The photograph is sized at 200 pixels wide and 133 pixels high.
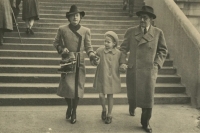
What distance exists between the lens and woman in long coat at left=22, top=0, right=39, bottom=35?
9445mm

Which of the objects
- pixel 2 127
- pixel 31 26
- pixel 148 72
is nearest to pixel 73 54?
pixel 148 72

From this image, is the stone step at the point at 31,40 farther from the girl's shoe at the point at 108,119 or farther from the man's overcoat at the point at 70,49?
the girl's shoe at the point at 108,119

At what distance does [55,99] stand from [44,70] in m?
1.19

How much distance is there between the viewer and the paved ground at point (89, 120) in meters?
5.48

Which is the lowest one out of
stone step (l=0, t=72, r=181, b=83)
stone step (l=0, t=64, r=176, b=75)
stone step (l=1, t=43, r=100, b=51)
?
stone step (l=0, t=72, r=181, b=83)

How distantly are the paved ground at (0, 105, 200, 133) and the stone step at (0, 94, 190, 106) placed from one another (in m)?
0.15

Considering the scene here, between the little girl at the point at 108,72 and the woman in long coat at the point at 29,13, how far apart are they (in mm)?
4082

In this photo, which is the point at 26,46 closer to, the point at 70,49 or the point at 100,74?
the point at 70,49

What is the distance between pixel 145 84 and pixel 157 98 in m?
1.86

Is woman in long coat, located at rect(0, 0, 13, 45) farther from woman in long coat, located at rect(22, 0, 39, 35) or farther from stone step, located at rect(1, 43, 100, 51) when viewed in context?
woman in long coat, located at rect(22, 0, 39, 35)

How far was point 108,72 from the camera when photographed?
19.0ft

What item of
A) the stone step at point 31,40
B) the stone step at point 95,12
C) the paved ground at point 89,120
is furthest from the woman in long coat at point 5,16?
the stone step at point 95,12

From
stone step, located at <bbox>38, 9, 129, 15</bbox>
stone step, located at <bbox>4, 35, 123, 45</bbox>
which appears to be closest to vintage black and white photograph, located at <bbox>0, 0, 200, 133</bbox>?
stone step, located at <bbox>4, 35, 123, 45</bbox>

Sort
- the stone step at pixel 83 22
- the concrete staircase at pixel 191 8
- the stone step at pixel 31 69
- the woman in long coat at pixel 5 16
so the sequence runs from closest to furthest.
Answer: the stone step at pixel 31 69 < the woman in long coat at pixel 5 16 < the stone step at pixel 83 22 < the concrete staircase at pixel 191 8
